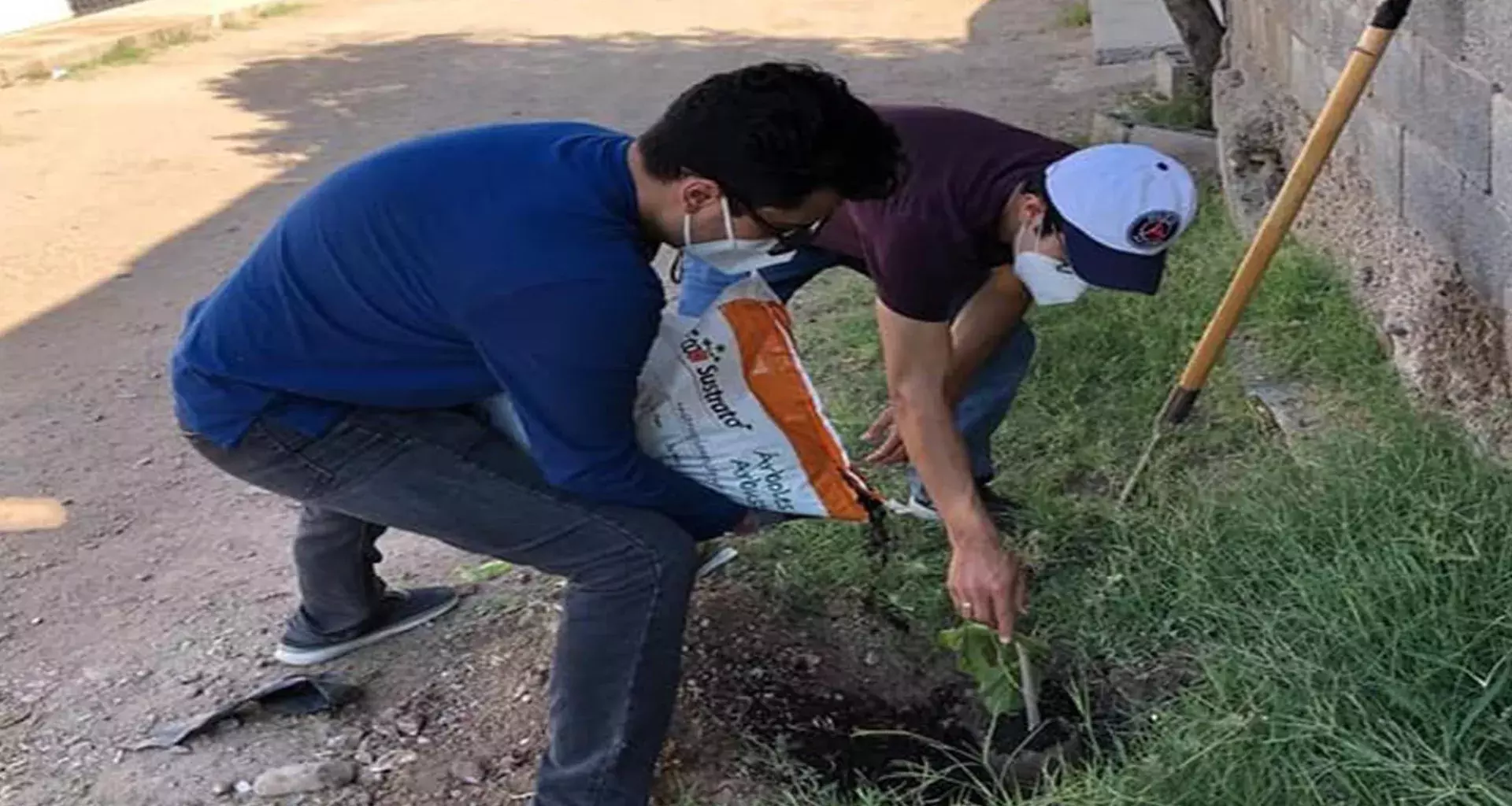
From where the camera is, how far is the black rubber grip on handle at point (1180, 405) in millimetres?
3426

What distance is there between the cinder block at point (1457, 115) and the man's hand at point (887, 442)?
46.2 inches

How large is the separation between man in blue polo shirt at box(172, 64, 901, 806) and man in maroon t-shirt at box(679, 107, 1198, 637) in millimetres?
195

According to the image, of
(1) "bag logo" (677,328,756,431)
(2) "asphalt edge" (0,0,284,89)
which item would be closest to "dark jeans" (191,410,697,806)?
(1) "bag logo" (677,328,756,431)

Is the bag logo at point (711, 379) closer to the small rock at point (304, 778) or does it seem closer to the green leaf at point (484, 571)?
the small rock at point (304, 778)

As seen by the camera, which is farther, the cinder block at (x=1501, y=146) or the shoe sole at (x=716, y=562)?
the shoe sole at (x=716, y=562)

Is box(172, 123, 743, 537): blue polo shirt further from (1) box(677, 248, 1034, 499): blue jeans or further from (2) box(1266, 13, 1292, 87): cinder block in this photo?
(2) box(1266, 13, 1292, 87): cinder block

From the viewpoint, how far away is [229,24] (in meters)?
14.5

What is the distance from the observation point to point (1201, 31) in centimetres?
671

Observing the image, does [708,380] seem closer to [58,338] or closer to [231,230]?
[58,338]

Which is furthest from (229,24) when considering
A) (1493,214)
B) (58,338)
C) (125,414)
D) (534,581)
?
(1493,214)

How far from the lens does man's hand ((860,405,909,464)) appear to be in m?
3.56

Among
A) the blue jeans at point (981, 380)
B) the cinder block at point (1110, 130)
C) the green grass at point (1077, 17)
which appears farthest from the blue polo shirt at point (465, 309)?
the green grass at point (1077, 17)

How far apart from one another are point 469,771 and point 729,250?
43.2 inches

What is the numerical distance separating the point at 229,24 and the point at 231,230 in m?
7.52
